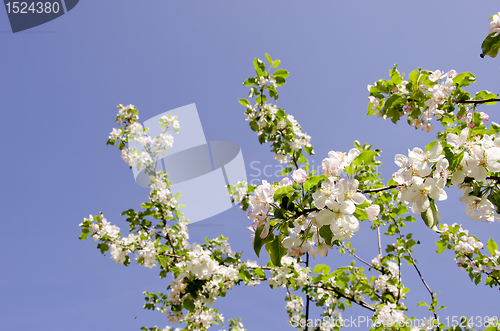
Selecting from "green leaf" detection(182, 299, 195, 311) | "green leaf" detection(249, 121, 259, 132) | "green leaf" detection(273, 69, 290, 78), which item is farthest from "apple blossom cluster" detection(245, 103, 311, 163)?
"green leaf" detection(182, 299, 195, 311)

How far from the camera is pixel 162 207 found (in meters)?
3.62

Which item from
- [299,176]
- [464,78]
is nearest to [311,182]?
[299,176]

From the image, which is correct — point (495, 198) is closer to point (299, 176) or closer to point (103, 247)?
point (299, 176)

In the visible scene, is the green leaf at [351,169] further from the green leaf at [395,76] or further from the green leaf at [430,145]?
the green leaf at [395,76]

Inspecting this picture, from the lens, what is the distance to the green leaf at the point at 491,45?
1218mm

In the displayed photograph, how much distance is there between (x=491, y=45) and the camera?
123 centimetres

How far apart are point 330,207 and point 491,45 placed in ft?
3.50

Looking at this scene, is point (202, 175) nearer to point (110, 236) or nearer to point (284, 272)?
point (110, 236)

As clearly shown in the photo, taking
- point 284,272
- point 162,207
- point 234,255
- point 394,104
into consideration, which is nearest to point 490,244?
point 394,104

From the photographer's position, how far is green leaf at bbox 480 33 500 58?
1.22 meters

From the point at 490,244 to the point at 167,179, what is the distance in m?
3.53

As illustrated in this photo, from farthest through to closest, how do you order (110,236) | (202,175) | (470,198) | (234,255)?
(202,175) → (234,255) → (110,236) → (470,198)

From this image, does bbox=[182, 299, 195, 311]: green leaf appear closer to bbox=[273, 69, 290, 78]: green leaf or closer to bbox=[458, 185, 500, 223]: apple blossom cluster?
bbox=[273, 69, 290, 78]: green leaf

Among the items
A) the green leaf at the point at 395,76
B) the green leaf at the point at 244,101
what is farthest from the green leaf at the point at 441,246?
the green leaf at the point at 244,101
